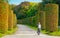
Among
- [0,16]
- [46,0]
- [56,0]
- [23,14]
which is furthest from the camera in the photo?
[23,14]

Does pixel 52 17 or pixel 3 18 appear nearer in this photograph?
pixel 3 18

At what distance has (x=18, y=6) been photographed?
124m

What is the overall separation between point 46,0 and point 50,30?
2865 cm

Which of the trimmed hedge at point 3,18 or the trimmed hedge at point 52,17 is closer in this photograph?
the trimmed hedge at point 3,18

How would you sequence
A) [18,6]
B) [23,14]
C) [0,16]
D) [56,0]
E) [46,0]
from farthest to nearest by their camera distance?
[18,6], [23,14], [46,0], [56,0], [0,16]

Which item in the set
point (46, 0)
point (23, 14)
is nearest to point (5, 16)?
point (46, 0)

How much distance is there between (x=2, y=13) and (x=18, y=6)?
95235 mm

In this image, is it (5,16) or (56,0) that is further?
(56,0)

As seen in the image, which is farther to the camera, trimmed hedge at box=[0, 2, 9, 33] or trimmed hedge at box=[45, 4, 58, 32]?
trimmed hedge at box=[45, 4, 58, 32]

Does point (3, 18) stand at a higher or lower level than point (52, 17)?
higher

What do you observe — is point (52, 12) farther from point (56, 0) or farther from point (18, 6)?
point (18, 6)

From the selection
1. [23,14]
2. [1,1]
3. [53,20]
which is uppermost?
[1,1]

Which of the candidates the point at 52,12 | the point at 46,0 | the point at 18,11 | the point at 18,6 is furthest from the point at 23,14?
the point at 52,12

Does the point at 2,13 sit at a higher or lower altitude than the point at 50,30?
higher
